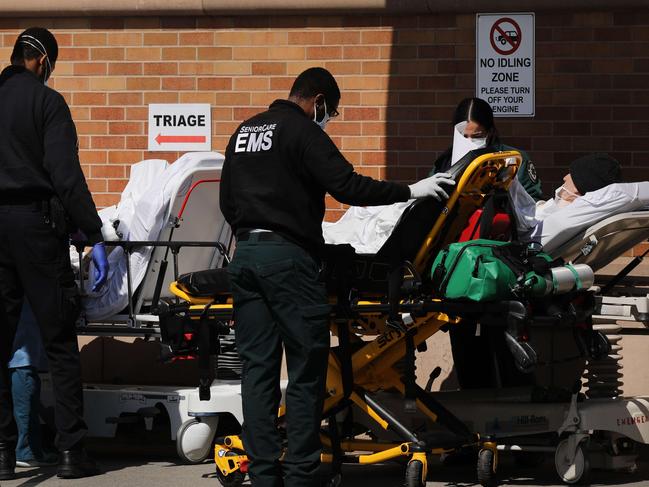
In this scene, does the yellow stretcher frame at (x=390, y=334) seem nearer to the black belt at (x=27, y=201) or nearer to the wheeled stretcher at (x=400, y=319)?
the wheeled stretcher at (x=400, y=319)

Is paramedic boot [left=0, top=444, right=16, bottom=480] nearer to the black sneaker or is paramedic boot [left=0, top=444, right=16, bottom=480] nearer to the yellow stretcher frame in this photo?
the black sneaker

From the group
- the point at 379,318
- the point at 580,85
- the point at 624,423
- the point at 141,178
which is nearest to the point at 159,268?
the point at 141,178

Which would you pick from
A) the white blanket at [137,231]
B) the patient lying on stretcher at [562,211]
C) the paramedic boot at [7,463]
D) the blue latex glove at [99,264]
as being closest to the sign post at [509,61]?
the patient lying on stretcher at [562,211]

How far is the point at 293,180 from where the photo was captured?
6320 millimetres

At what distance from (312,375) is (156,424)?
2.25m

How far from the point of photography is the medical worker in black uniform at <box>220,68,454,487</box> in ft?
20.6

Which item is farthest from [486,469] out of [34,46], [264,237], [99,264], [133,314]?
[34,46]

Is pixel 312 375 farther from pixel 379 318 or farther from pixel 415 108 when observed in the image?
pixel 415 108

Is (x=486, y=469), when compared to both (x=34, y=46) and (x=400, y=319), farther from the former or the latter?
(x=34, y=46)

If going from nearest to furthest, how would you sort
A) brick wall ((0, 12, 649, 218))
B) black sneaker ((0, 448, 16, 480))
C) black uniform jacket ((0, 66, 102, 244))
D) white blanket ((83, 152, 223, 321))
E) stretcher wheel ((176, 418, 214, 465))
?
black uniform jacket ((0, 66, 102, 244))
black sneaker ((0, 448, 16, 480))
stretcher wheel ((176, 418, 214, 465))
white blanket ((83, 152, 223, 321))
brick wall ((0, 12, 649, 218))

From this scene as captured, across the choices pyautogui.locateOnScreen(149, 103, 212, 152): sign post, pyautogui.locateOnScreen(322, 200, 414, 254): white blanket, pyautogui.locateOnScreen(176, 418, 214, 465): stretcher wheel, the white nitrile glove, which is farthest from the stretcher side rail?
pyautogui.locateOnScreen(149, 103, 212, 152): sign post

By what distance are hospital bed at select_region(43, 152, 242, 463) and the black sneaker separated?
2.22 ft

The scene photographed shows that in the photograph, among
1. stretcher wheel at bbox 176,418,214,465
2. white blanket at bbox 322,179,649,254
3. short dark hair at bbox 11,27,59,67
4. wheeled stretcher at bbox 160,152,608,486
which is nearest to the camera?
wheeled stretcher at bbox 160,152,608,486

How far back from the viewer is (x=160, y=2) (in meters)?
10.4
